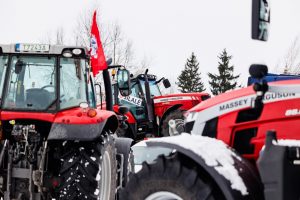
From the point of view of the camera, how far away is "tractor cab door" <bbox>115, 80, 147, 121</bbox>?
48.0 feet

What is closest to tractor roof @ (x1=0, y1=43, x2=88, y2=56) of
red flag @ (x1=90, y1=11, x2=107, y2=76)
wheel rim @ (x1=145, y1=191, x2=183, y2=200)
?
red flag @ (x1=90, y1=11, x2=107, y2=76)

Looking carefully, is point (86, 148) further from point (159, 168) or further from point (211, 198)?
point (211, 198)

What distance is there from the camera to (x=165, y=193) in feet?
11.6

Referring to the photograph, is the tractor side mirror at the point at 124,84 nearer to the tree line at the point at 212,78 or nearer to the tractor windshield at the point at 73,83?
the tractor windshield at the point at 73,83

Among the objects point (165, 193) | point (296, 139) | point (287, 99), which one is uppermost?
point (287, 99)

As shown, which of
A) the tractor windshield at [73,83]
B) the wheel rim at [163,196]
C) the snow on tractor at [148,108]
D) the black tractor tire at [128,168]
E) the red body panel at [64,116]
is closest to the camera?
the wheel rim at [163,196]

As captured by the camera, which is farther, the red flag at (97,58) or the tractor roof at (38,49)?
the red flag at (97,58)

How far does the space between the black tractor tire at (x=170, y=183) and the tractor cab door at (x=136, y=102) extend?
10853mm

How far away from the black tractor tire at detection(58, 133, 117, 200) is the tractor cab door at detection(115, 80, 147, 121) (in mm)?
8420

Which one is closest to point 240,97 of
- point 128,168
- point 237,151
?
point 237,151

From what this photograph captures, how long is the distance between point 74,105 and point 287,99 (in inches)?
127

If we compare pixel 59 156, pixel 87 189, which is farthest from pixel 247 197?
pixel 59 156

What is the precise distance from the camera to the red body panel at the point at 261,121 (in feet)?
12.2

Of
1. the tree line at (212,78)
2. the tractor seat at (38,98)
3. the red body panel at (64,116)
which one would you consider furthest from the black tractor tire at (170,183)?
the tree line at (212,78)
